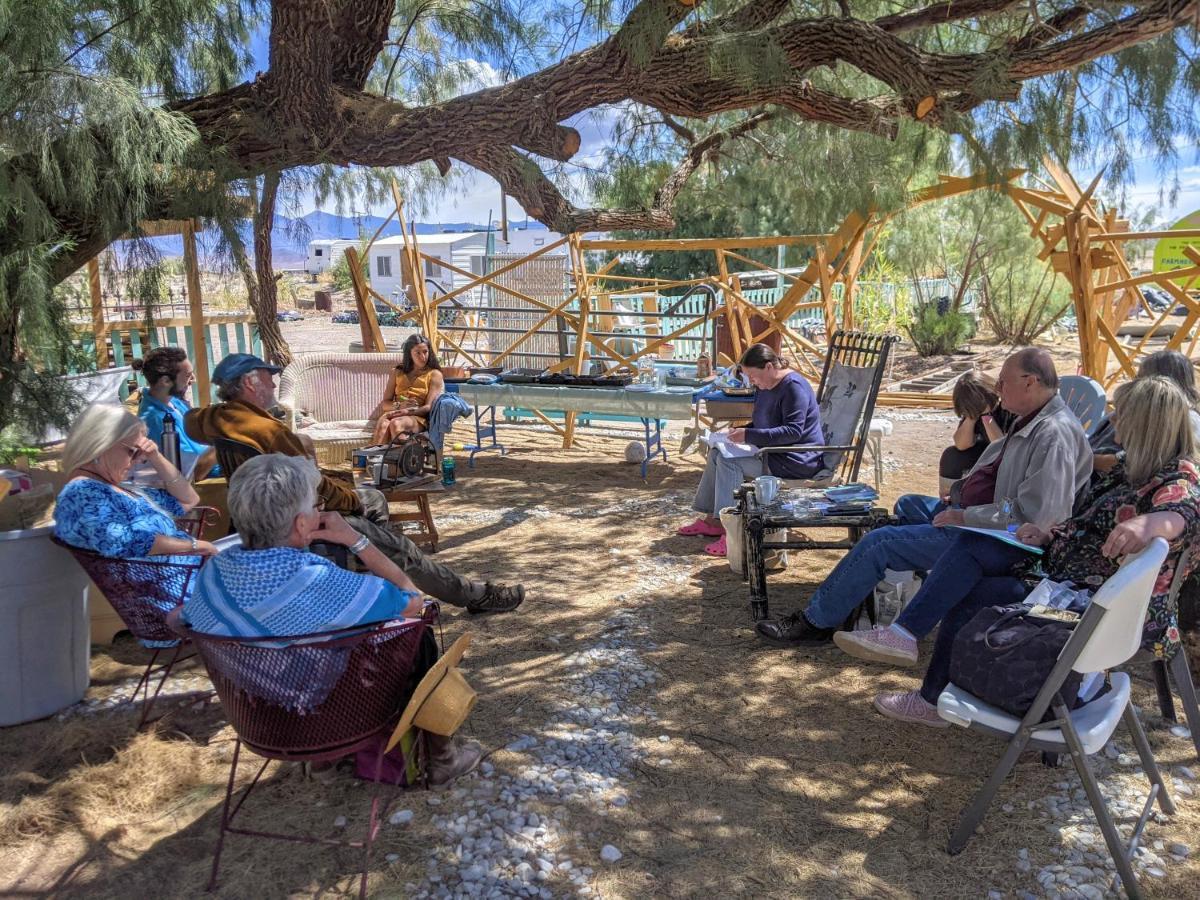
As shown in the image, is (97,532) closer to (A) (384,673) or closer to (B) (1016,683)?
(A) (384,673)

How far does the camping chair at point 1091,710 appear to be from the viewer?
220cm

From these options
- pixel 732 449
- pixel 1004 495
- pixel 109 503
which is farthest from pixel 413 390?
pixel 1004 495

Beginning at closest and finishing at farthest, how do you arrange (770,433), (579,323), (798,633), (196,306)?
(798,633) → (770,433) → (196,306) → (579,323)

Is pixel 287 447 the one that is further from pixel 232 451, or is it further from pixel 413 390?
pixel 413 390

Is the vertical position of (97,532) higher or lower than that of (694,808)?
higher

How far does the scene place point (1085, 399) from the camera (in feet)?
15.5

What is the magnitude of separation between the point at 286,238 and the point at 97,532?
7.75 ft

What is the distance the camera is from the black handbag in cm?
241

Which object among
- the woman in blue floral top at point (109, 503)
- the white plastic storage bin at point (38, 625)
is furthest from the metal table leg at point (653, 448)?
the white plastic storage bin at point (38, 625)

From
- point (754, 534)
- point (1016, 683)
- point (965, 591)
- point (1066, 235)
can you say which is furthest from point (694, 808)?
point (1066, 235)

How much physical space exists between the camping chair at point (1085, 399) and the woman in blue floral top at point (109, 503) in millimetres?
3944

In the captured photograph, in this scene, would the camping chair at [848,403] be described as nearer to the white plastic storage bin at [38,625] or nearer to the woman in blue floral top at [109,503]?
the woman in blue floral top at [109,503]

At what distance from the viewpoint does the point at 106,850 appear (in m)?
2.58

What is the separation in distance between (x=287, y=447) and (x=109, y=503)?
963mm
